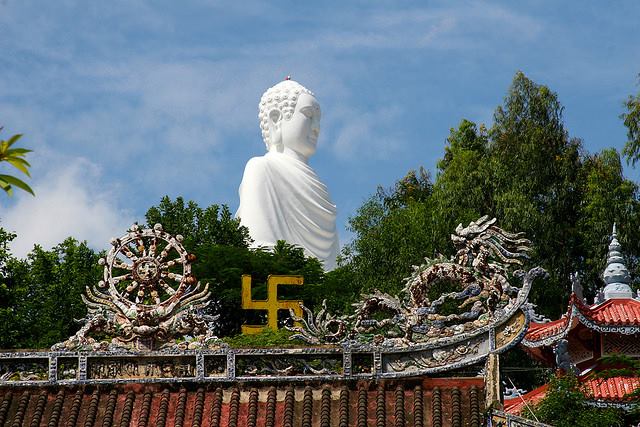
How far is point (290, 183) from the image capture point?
37.3 m

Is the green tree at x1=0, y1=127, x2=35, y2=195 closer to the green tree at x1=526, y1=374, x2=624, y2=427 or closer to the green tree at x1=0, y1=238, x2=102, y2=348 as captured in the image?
the green tree at x1=526, y1=374, x2=624, y2=427

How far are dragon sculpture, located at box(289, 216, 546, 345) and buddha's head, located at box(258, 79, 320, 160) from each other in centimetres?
2232

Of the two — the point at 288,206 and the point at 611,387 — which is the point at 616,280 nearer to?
the point at 611,387

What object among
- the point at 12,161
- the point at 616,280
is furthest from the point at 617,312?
the point at 12,161

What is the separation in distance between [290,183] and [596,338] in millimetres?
19987

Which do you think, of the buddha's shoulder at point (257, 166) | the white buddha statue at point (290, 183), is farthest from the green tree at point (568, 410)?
the buddha's shoulder at point (257, 166)

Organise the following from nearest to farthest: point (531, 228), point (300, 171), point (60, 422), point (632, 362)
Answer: point (60, 422)
point (632, 362)
point (531, 228)
point (300, 171)

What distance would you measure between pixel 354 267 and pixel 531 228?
3.89 meters

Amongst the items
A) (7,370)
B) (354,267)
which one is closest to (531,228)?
(354,267)

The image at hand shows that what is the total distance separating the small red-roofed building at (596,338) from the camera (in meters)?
16.9

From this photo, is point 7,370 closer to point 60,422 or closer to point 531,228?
point 60,422

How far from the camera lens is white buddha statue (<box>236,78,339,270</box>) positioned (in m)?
36.6

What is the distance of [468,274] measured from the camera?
14.8 meters

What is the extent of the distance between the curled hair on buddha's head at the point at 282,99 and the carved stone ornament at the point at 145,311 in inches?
883
